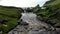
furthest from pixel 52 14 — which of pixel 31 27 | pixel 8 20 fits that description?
pixel 8 20

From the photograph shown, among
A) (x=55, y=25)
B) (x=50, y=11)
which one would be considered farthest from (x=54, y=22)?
(x=50, y=11)

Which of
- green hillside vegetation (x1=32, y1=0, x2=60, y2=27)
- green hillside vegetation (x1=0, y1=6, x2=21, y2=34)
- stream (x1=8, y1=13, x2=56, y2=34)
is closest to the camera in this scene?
stream (x1=8, y1=13, x2=56, y2=34)

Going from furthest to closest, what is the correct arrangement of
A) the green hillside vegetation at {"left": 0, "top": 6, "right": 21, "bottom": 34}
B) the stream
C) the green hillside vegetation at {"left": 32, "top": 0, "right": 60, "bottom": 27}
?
the green hillside vegetation at {"left": 32, "top": 0, "right": 60, "bottom": 27} → the green hillside vegetation at {"left": 0, "top": 6, "right": 21, "bottom": 34} → the stream

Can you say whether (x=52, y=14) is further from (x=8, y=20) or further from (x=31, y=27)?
(x=8, y=20)

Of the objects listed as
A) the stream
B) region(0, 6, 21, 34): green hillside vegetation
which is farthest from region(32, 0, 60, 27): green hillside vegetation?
region(0, 6, 21, 34): green hillside vegetation

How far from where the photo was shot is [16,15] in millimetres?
57719

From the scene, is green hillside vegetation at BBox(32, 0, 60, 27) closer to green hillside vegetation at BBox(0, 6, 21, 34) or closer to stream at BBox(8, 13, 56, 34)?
stream at BBox(8, 13, 56, 34)

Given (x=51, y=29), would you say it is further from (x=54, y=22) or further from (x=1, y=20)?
(x=1, y=20)

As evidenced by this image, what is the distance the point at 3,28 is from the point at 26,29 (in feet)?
17.5

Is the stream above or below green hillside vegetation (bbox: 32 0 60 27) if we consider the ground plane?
below

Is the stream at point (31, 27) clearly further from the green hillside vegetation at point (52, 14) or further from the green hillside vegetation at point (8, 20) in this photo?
the green hillside vegetation at point (52, 14)

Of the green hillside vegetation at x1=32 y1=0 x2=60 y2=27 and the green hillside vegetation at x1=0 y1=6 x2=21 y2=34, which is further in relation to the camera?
the green hillside vegetation at x1=32 y1=0 x2=60 y2=27

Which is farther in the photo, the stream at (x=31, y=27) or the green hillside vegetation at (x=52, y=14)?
the green hillside vegetation at (x=52, y=14)

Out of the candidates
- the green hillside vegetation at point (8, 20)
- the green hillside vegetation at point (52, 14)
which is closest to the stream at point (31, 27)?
the green hillside vegetation at point (8, 20)
